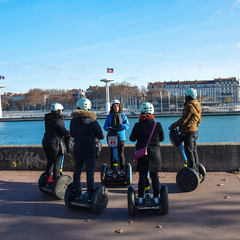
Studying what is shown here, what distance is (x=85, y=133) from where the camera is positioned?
4012 millimetres

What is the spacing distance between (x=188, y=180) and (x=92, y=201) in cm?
195

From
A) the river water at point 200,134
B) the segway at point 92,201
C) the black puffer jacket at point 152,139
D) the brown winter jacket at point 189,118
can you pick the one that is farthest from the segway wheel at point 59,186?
the river water at point 200,134

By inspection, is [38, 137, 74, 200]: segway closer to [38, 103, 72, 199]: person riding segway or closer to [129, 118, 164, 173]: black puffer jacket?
[38, 103, 72, 199]: person riding segway

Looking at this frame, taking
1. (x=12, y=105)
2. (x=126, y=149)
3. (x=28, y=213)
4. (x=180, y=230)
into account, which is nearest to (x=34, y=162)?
(x=126, y=149)

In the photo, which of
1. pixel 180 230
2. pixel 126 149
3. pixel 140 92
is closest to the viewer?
pixel 180 230

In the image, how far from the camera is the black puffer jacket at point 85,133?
157 inches

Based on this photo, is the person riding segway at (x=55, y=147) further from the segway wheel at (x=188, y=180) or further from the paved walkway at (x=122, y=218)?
the segway wheel at (x=188, y=180)

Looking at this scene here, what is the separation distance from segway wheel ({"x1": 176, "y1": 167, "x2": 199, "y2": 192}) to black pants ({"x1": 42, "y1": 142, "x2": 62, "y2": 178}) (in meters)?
2.22

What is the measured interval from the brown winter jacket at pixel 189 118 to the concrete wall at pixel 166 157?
1575 mm

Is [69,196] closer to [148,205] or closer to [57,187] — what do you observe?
[57,187]

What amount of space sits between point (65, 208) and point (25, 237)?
1017 mm

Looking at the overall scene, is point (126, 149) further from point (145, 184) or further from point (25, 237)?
point (25, 237)

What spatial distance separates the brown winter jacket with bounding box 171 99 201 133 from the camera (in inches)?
201

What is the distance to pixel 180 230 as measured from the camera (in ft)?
11.1
